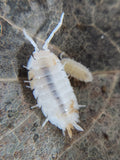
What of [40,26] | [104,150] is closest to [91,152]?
[104,150]

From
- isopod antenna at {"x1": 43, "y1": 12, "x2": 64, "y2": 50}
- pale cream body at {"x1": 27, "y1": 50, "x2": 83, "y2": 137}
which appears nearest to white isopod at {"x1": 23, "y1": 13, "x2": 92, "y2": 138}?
pale cream body at {"x1": 27, "y1": 50, "x2": 83, "y2": 137}

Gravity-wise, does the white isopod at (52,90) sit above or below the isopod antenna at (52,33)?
below

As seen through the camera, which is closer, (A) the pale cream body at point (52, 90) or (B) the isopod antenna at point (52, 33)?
(A) the pale cream body at point (52, 90)

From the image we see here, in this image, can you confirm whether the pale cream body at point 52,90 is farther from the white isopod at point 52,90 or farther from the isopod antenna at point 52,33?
the isopod antenna at point 52,33

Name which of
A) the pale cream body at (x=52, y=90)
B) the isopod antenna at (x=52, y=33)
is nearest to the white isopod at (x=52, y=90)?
the pale cream body at (x=52, y=90)

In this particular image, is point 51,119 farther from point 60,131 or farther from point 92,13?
point 92,13
